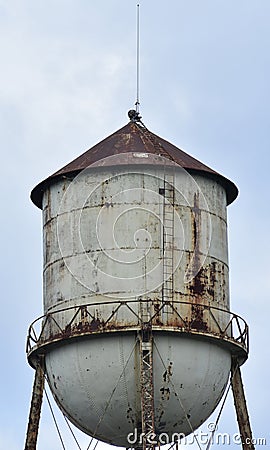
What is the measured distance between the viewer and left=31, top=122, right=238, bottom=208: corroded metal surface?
1625 inches

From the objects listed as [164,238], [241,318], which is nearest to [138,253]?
[164,238]

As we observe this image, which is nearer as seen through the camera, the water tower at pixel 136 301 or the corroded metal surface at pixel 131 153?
the water tower at pixel 136 301

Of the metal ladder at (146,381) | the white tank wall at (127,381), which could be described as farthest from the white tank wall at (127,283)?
the metal ladder at (146,381)

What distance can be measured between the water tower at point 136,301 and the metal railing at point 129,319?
0.08ft

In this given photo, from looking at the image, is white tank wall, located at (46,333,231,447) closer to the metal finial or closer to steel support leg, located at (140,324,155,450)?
steel support leg, located at (140,324,155,450)

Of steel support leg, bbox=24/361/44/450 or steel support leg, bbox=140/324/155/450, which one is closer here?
steel support leg, bbox=140/324/155/450

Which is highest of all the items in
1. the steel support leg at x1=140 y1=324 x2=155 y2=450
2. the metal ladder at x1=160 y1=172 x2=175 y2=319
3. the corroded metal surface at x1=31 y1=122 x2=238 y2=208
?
the corroded metal surface at x1=31 y1=122 x2=238 y2=208

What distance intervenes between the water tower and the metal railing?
0.08ft

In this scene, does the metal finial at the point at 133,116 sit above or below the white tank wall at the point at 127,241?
above

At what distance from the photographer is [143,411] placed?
1548 inches

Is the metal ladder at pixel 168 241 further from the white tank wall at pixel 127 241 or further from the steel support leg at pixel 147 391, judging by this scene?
the steel support leg at pixel 147 391

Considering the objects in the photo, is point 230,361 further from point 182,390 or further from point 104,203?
point 104,203

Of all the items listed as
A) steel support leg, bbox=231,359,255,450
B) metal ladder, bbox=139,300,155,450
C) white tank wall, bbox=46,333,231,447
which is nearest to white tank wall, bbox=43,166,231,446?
white tank wall, bbox=46,333,231,447

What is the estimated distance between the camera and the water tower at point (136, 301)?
131 feet
